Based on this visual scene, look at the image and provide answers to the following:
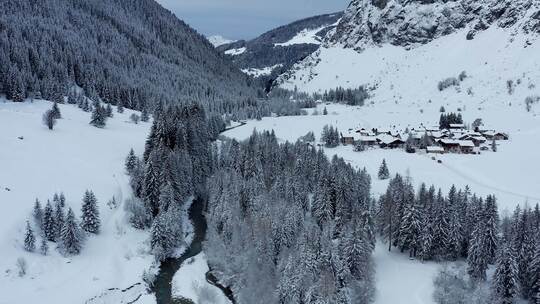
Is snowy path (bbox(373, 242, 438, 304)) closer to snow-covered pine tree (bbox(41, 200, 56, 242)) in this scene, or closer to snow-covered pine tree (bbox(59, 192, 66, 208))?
snow-covered pine tree (bbox(41, 200, 56, 242))

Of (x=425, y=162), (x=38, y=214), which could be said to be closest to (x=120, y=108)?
(x=38, y=214)

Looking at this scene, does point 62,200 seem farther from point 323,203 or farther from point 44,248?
point 323,203

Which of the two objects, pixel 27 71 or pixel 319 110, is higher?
pixel 27 71

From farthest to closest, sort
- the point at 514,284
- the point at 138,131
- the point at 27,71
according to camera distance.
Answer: the point at 27,71 < the point at 138,131 < the point at 514,284

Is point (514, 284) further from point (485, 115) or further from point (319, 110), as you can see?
point (319, 110)

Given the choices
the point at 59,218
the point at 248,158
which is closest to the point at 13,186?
the point at 59,218
